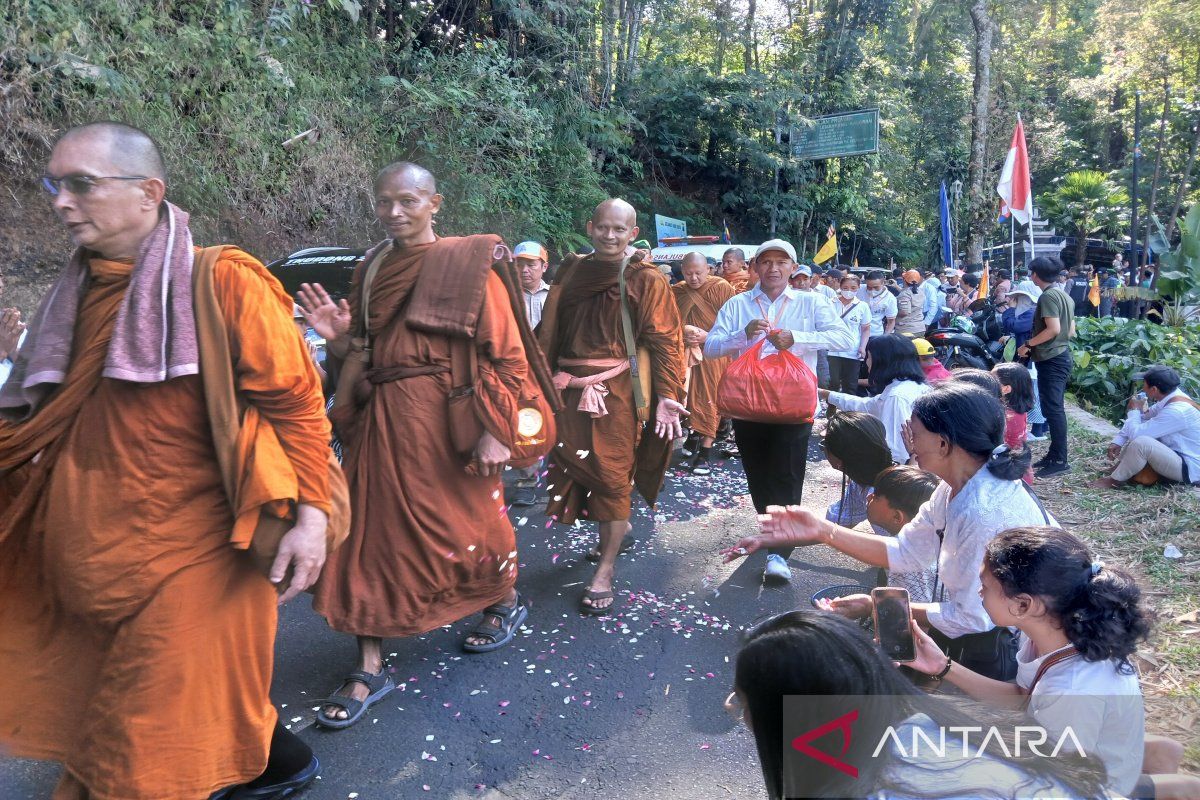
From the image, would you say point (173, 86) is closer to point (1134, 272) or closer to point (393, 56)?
point (393, 56)

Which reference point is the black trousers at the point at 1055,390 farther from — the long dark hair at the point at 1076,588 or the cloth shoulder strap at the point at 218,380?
the cloth shoulder strap at the point at 218,380

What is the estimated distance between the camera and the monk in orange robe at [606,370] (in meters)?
4.82

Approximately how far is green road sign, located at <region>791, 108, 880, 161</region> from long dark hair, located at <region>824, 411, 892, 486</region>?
2035 cm

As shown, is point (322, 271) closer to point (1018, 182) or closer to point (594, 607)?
point (594, 607)

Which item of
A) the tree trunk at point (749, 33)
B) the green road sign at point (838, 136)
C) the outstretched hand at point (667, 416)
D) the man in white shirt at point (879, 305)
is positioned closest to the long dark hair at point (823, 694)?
the outstretched hand at point (667, 416)

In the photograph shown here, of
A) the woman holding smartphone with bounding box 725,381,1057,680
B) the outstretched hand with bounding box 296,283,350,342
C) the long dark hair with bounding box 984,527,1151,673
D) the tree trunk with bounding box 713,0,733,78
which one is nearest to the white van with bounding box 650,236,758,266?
the outstretched hand with bounding box 296,283,350,342

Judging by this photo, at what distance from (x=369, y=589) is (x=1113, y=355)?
1151 cm

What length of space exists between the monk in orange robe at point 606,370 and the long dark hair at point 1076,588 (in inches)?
104

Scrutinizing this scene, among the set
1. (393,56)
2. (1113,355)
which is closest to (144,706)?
(1113,355)

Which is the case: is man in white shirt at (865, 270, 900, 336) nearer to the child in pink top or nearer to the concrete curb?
the concrete curb

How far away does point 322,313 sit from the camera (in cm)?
356

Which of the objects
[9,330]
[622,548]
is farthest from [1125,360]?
[9,330]

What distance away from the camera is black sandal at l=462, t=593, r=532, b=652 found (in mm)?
4111

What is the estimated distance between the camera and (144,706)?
2.37 metres
